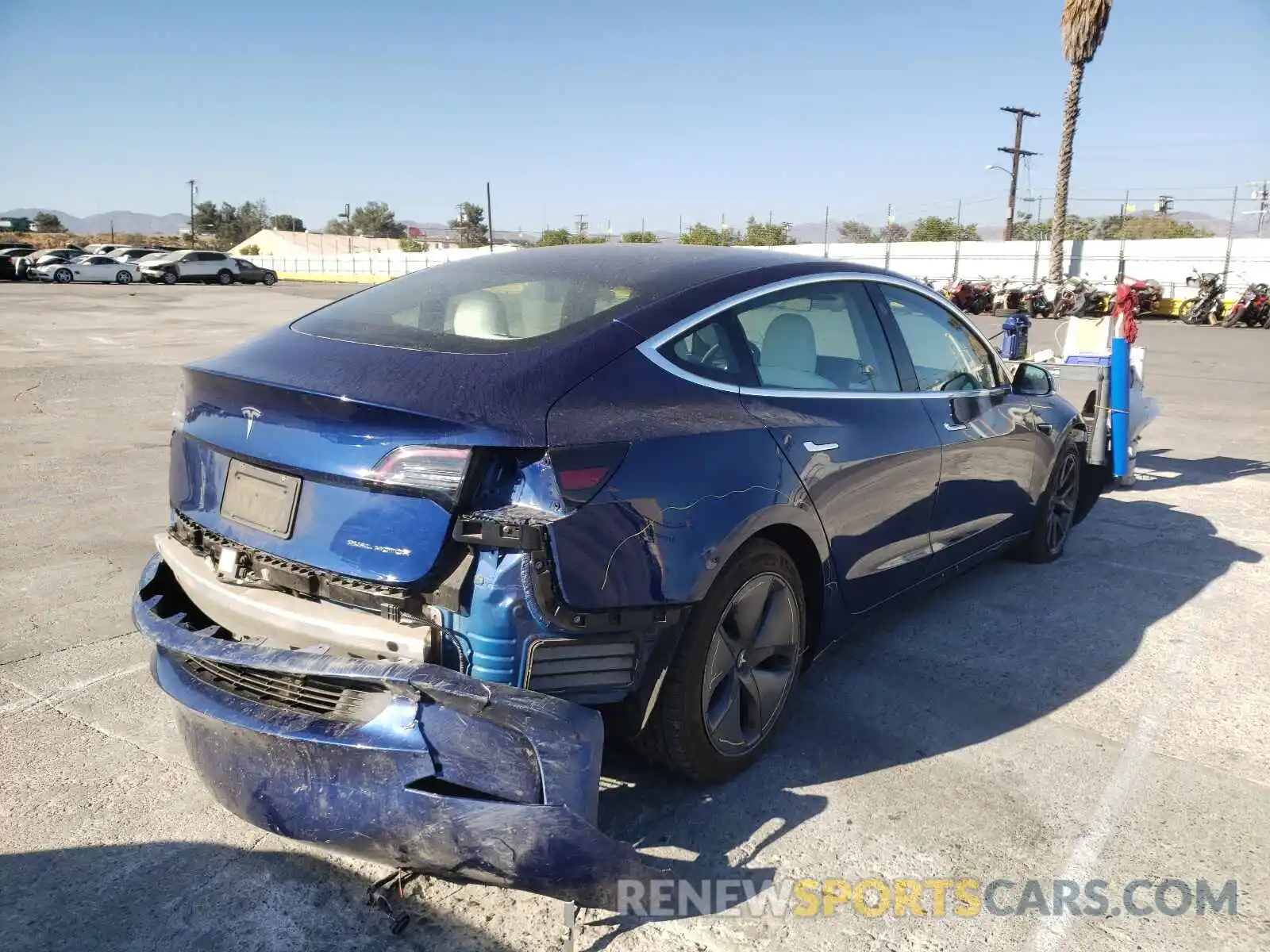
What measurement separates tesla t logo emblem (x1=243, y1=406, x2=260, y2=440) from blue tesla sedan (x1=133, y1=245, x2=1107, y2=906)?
2 centimetres

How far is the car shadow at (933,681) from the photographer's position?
2.94 meters

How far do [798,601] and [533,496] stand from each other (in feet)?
4.08

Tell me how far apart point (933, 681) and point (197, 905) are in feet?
9.12

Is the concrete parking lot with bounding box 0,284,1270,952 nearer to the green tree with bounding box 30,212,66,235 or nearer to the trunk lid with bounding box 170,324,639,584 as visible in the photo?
the trunk lid with bounding box 170,324,639,584

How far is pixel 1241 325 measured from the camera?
25484mm

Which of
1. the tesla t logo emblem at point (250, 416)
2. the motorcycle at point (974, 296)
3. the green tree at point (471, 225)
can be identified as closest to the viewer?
the tesla t logo emblem at point (250, 416)

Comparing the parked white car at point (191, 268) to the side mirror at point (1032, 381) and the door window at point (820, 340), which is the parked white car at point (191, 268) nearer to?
the side mirror at point (1032, 381)

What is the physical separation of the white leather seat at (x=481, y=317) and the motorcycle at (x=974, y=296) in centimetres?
2911

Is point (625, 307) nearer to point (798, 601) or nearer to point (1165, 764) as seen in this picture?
point (798, 601)

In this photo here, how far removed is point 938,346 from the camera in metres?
4.35

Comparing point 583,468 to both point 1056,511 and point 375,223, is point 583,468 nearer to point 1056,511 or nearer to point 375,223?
point 1056,511

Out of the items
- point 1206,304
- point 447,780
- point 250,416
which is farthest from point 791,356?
point 1206,304

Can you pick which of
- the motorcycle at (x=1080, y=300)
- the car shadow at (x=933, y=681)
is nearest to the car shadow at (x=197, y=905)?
the car shadow at (x=933, y=681)

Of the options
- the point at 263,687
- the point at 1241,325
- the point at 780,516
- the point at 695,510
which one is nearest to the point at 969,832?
the point at 780,516
